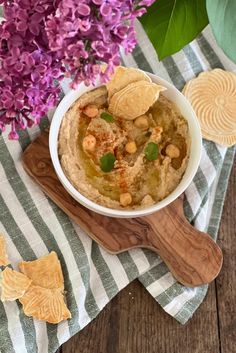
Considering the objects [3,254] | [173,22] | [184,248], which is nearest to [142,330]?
[184,248]

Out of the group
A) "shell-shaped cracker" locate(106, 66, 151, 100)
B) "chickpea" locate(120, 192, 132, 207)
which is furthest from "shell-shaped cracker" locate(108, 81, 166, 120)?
"chickpea" locate(120, 192, 132, 207)

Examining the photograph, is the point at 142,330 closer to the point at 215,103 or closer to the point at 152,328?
the point at 152,328

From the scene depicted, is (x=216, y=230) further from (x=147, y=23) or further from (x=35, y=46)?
(x=35, y=46)

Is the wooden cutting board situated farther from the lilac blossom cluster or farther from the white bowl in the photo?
the lilac blossom cluster

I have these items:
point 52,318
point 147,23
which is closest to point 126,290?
point 52,318

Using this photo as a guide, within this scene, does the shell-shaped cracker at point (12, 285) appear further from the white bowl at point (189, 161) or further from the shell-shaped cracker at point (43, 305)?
the white bowl at point (189, 161)
